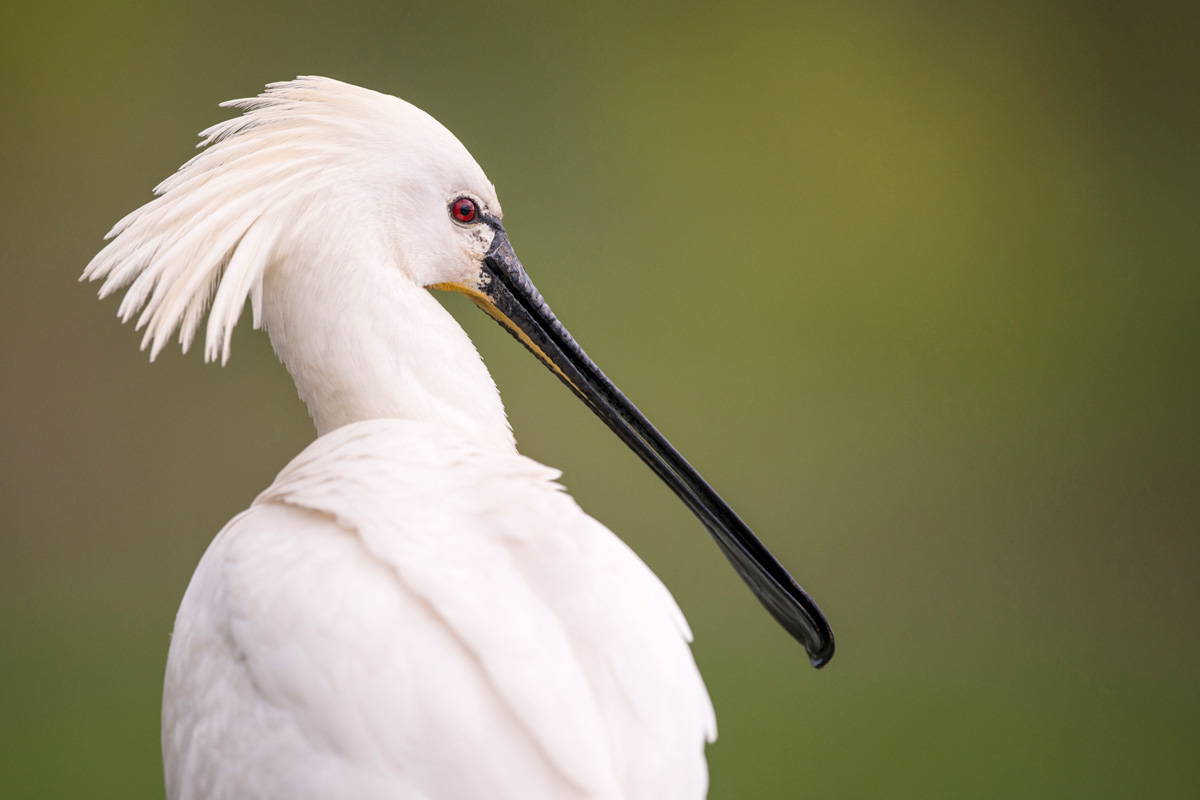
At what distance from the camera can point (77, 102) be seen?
10.6 ft

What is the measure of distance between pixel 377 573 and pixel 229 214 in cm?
49

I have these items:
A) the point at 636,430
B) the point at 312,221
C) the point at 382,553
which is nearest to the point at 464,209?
the point at 312,221

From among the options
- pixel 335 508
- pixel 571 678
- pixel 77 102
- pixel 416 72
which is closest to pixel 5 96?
pixel 77 102

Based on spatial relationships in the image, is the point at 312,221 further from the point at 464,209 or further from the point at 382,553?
the point at 382,553

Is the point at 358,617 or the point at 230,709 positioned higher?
the point at 358,617

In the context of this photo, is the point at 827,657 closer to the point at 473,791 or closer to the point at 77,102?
the point at 473,791

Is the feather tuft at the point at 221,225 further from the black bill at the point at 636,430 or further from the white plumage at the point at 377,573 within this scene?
the black bill at the point at 636,430

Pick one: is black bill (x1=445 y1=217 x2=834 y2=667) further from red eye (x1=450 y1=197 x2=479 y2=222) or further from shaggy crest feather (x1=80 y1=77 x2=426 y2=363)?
shaggy crest feather (x1=80 y1=77 x2=426 y2=363)

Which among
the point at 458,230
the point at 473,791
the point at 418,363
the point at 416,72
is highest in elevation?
the point at 416,72

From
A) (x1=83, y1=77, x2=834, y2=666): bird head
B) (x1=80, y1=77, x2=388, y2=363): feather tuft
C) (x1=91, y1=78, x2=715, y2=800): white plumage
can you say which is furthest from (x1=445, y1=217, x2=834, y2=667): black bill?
(x1=80, y1=77, x2=388, y2=363): feather tuft

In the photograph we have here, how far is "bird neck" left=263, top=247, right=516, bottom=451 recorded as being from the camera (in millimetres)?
1197

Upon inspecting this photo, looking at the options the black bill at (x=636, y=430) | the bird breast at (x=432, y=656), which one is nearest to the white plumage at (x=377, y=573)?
the bird breast at (x=432, y=656)

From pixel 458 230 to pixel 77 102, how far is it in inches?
97.2

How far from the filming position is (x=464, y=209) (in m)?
1.31
